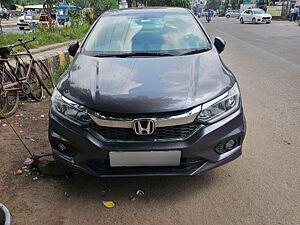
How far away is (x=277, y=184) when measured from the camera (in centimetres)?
290

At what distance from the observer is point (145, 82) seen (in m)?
2.71

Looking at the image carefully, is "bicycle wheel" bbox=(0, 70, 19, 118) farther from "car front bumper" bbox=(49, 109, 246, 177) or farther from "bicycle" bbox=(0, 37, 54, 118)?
"car front bumper" bbox=(49, 109, 246, 177)

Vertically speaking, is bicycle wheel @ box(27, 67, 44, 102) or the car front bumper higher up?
the car front bumper

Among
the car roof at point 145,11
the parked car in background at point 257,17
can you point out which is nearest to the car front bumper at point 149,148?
the car roof at point 145,11

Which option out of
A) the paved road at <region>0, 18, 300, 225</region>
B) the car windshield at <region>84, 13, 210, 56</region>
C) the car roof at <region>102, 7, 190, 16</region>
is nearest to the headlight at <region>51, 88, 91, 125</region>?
the paved road at <region>0, 18, 300, 225</region>

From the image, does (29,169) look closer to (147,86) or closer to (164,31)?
(147,86)

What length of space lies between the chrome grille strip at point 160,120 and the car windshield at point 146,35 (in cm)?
118

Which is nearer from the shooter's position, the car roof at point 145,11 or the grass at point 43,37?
the car roof at point 145,11

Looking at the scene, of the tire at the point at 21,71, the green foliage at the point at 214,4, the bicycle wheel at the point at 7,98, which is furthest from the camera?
the green foliage at the point at 214,4

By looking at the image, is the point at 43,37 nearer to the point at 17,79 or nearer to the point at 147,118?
the point at 17,79

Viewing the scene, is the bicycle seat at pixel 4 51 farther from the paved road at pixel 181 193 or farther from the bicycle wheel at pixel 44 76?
the paved road at pixel 181 193

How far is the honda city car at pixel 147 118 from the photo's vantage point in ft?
7.91

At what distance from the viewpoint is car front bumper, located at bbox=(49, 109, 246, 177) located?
242cm

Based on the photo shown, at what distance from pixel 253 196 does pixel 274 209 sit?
215mm
